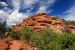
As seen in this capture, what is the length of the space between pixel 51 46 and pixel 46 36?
633cm

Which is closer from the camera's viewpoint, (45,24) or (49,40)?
(49,40)

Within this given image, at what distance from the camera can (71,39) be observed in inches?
1709

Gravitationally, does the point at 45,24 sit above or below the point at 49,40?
above

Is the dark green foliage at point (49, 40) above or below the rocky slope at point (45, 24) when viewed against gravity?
below

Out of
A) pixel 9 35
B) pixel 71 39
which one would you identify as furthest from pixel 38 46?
pixel 9 35

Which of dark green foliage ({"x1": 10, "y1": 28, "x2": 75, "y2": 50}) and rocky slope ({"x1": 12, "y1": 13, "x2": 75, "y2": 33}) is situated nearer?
dark green foliage ({"x1": 10, "y1": 28, "x2": 75, "y2": 50})

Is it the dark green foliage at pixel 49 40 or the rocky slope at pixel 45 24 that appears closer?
the dark green foliage at pixel 49 40

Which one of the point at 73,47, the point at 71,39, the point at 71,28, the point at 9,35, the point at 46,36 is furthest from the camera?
the point at 71,28

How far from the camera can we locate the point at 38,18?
65188 millimetres

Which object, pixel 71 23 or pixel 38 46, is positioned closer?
pixel 38 46

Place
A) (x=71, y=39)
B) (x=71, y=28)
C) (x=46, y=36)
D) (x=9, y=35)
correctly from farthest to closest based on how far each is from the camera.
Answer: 1. (x=71, y=28)
2. (x=9, y=35)
3. (x=46, y=36)
4. (x=71, y=39)

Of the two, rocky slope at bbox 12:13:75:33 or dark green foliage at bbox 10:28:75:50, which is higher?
rocky slope at bbox 12:13:75:33

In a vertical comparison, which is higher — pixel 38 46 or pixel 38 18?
pixel 38 18

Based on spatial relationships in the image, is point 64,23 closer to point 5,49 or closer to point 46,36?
point 46,36
